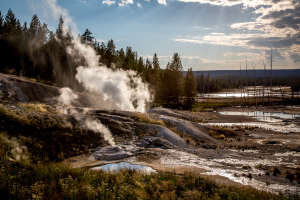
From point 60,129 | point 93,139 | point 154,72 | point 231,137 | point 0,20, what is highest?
point 0,20

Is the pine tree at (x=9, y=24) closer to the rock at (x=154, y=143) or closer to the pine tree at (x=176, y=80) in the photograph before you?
the pine tree at (x=176, y=80)

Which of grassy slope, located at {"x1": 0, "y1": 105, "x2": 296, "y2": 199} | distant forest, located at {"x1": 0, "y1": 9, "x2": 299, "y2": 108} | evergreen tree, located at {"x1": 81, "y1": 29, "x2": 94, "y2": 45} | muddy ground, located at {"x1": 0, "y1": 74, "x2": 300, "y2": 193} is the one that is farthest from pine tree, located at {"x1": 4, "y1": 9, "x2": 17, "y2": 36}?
grassy slope, located at {"x1": 0, "y1": 105, "x2": 296, "y2": 199}

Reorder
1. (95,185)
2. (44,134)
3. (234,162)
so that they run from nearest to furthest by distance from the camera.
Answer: (95,185), (44,134), (234,162)

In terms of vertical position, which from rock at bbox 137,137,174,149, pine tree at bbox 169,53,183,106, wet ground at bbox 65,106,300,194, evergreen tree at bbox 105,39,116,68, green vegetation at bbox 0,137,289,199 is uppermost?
evergreen tree at bbox 105,39,116,68

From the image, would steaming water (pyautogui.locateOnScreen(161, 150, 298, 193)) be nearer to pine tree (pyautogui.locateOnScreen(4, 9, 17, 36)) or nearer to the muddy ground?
the muddy ground

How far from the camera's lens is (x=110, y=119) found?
18047 millimetres

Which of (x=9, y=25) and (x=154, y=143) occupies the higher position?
(x=9, y=25)

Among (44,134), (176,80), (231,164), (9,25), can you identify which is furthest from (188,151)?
(9,25)

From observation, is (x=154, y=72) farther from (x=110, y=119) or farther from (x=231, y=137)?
(x=110, y=119)

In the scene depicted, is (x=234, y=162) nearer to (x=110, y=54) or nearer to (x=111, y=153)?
(x=111, y=153)

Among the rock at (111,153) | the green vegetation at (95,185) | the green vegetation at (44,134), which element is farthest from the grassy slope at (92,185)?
the rock at (111,153)

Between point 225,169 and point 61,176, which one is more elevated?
point 61,176

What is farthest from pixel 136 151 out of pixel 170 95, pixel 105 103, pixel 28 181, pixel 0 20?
pixel 0 20

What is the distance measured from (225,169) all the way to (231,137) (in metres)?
13.1
